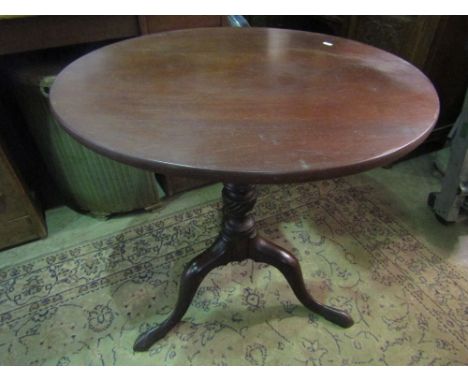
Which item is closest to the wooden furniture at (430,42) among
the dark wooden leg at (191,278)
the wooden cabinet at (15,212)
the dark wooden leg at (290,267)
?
the dark wooden leg at (290,267)

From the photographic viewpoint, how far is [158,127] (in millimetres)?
525

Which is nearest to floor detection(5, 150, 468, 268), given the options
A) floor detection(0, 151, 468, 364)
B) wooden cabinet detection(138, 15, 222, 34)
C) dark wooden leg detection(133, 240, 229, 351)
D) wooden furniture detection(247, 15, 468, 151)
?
floor detection(0, 151, 468, 364)

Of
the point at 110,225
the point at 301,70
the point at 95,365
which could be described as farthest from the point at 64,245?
the point at 301,70

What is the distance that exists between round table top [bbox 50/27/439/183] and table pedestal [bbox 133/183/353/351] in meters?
0.24

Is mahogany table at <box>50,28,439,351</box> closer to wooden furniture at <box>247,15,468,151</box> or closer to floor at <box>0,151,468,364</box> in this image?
floor at <box>0,151,468,364</box>

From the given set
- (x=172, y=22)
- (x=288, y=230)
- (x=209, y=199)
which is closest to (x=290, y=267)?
(x=288, y=230)

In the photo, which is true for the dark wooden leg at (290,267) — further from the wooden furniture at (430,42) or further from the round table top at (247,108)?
the wooden furniture at (430,42)

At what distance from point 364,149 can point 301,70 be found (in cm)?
31

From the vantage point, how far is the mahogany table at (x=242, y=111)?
47 cm

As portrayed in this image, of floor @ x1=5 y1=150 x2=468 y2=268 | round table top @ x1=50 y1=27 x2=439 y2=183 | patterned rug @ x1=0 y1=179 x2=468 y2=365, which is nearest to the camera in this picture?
round table top @ x1=50 y1=27 x2=439 y2=183

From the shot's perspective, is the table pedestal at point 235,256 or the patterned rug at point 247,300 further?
the patterned rug at point 247,300

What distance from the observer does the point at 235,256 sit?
2.88ft

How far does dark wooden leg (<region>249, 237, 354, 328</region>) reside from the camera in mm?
870

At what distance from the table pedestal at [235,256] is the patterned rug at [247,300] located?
0.05m
